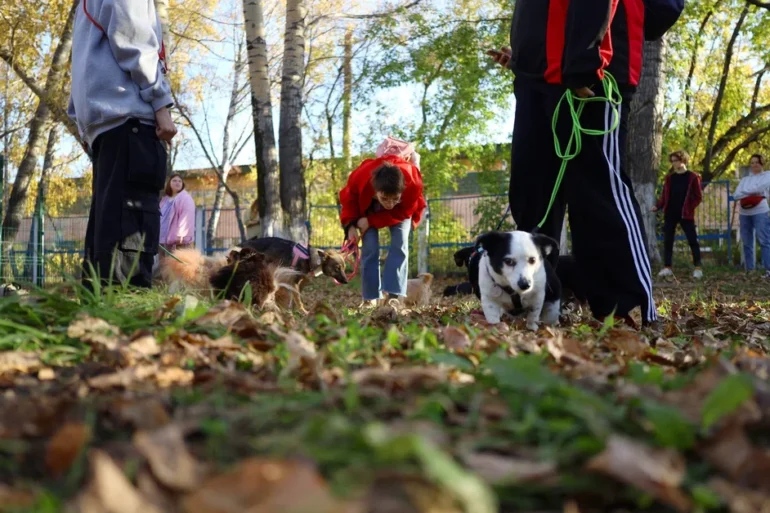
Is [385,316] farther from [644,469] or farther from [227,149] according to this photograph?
[227,149]

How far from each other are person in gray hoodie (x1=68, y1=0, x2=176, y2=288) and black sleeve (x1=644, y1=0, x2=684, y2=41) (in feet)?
10.1

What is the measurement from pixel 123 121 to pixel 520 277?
8.75 ft

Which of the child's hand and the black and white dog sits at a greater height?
the child's hand

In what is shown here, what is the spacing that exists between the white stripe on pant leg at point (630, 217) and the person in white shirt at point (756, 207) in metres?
11.6

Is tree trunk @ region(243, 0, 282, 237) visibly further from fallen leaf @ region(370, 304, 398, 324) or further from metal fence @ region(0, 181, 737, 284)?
fallen leaf @ region(370, 304, 398, 324)

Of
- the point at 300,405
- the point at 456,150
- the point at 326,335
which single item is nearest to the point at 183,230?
the point at 326,335

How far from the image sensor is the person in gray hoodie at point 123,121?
4.43m

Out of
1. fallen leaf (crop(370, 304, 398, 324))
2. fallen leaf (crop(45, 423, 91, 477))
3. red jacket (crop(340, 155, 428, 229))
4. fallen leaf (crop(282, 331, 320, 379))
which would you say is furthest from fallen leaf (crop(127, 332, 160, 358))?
red jacket (crop(340, 155, 428, 229))

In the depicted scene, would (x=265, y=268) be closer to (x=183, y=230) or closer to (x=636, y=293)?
(x=636, y=293)

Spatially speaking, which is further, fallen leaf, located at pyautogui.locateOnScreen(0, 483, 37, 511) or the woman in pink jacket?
the woman in pink jacket

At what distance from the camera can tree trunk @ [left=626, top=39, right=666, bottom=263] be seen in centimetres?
1218

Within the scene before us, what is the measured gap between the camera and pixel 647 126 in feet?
42.4

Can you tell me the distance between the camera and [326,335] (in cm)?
268

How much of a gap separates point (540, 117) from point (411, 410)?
151 inches
